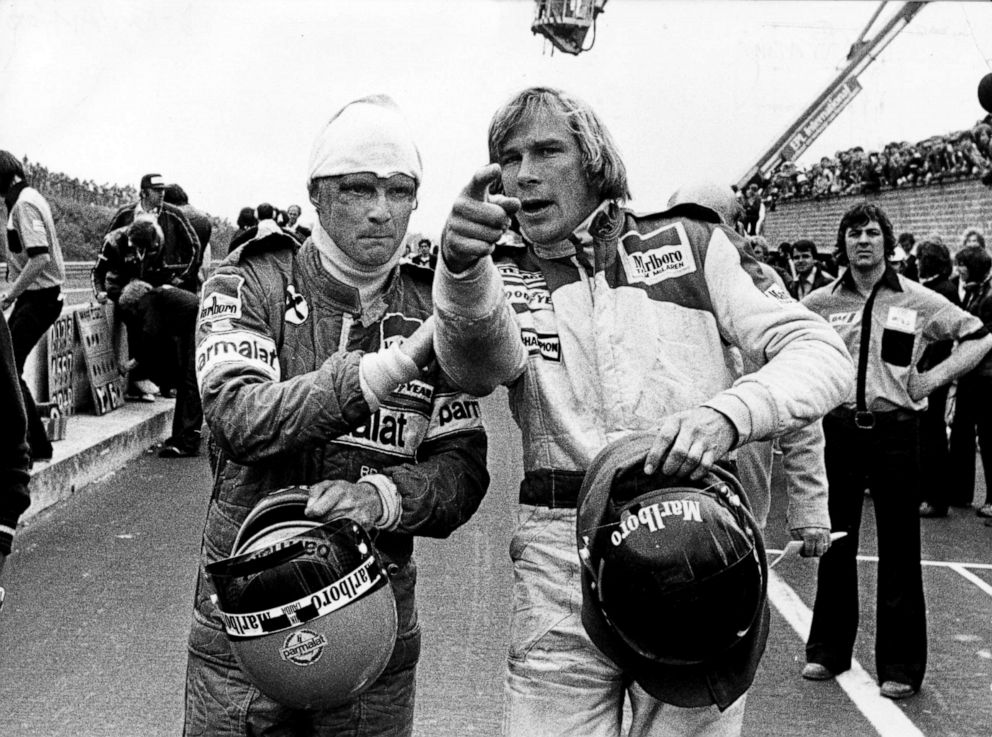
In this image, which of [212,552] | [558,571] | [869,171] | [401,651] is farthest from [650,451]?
[869,171]

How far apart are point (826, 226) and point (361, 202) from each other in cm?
2745

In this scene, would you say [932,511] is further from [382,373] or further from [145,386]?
[382,373]

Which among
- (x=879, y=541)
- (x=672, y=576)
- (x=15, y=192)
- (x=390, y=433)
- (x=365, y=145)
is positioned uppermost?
(x=15, y=192)

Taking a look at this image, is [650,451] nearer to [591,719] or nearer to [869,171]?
[591,719]

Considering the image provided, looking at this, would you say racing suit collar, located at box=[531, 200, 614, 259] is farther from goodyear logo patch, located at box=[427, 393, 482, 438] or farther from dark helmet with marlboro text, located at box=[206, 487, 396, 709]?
dark helmet with marlboro text, located at box=[206, 487, 396, 709]

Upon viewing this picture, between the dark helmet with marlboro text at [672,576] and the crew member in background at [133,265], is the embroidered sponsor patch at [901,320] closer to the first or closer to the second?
the dark helmet with marlboro text at [672,576]

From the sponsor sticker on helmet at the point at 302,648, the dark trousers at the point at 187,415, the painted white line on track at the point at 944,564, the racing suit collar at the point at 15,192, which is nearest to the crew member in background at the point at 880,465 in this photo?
the painted white line on track at the point at 944,564

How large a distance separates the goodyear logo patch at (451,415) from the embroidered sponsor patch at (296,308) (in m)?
0.34

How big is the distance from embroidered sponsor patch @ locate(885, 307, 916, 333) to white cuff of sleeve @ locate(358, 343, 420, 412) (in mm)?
4017

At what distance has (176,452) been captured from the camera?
37.0ft

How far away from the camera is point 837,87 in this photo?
136ft

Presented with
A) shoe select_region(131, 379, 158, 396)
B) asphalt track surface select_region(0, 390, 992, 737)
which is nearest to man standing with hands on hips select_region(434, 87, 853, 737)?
asphalt track surface select_region(0, 390, 992, 737)

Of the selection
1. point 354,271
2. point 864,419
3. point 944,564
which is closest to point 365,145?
point 354,271

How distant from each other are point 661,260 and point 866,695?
3.49 m
